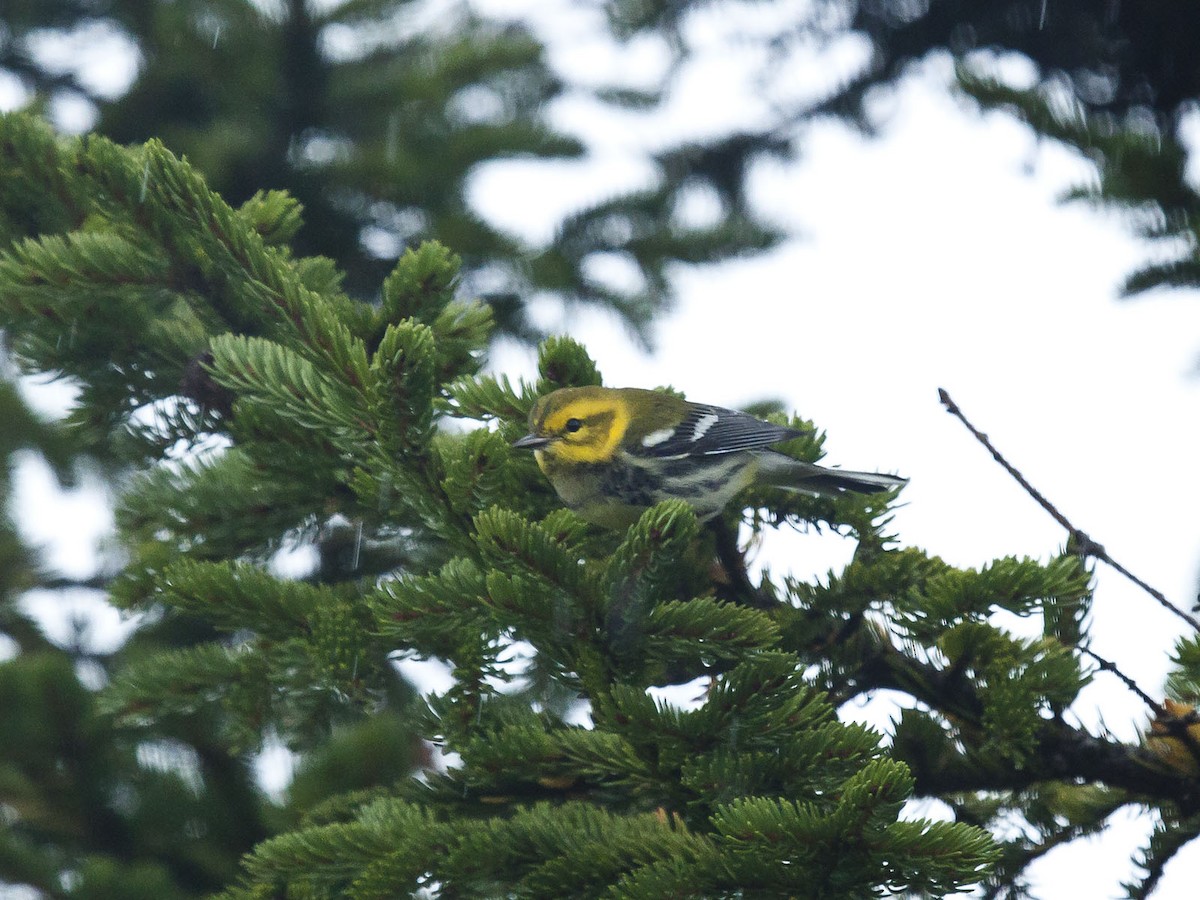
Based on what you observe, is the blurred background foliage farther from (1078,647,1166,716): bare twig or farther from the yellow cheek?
(1078,647,1166,716): bare twig

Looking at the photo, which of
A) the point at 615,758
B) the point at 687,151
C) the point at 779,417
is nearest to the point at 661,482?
the point at 779,417

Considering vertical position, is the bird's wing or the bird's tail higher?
the bird's wing

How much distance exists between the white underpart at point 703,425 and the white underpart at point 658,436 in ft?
0.21

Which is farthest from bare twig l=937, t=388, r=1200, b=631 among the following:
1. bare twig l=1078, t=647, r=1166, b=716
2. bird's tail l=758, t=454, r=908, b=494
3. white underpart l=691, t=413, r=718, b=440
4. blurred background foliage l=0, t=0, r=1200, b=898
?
blurred background foliage l=0, t=0, r=1200, b=898

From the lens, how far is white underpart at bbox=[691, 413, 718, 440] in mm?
2946

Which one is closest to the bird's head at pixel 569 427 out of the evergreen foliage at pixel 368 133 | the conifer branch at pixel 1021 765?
the conifer branch at pixel 1021 765

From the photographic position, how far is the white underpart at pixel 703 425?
2946 millimetres

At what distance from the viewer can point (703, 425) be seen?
118 inches

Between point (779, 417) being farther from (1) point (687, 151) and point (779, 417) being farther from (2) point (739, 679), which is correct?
(1) point (687, 151)

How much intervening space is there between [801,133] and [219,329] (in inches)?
104

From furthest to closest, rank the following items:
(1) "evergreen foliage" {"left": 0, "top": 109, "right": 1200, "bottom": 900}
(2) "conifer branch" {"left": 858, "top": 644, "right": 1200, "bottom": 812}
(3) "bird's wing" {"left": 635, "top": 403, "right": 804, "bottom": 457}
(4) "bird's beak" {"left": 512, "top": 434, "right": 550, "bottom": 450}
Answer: (3) "bird's wing" {"left": 635, "top": 403, "right": 804, "bottom": 457}
(4) "bird's beak" {"left": 512, "top": 434, "right": 550, "bottom": 450}
(2) "conifer branch" {"left": 858, "top": 644, "right": 1200, "bottom": 812}
(1) "evergreen foliage" {"left": 0, "top": 109, "right": 1200, "bottom": 900}

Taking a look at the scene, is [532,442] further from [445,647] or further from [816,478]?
[816,478]

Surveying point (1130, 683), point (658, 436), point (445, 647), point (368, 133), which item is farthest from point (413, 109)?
point (1130, 683)

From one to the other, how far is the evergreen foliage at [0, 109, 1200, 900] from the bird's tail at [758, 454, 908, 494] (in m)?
0.06
